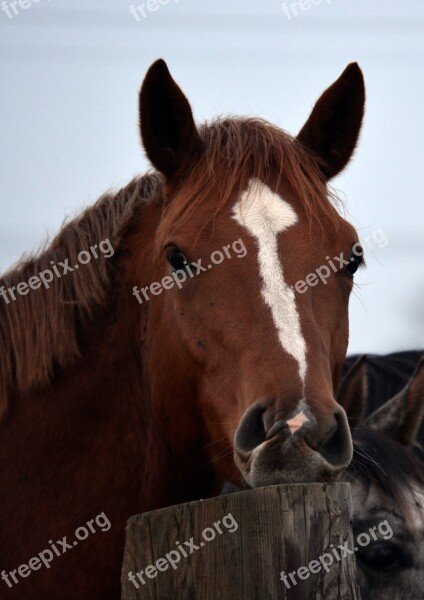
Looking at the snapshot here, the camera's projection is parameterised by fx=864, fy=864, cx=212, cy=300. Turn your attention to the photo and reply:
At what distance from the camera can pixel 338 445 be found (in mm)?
3344

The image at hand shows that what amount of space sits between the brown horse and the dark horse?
677mm

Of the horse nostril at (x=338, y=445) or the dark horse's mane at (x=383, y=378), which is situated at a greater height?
the horse nostril at (x=338, y=445)

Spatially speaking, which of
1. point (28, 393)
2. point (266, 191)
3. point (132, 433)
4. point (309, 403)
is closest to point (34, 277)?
point (28, 393)

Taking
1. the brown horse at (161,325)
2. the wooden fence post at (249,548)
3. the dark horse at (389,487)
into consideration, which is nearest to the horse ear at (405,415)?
the dark horse at (389,487)

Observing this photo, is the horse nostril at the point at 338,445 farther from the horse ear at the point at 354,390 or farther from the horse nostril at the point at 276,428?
the horse ear at the point at 354,390

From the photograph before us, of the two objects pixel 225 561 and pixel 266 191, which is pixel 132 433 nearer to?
pixel 266 191

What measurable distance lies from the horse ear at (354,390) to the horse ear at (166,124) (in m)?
1.54

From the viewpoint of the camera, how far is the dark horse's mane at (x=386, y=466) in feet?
15.0

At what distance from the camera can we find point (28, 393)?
462 centimetres

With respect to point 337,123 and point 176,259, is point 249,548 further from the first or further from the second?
point 337,123

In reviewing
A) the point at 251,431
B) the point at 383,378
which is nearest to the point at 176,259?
the point at 251,431

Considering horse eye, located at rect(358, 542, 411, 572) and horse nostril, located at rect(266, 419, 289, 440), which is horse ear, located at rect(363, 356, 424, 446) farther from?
horse nostril, located at rect(266, 419, 289, 440)

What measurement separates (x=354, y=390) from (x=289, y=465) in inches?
76.8

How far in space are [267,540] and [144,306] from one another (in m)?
2.14
